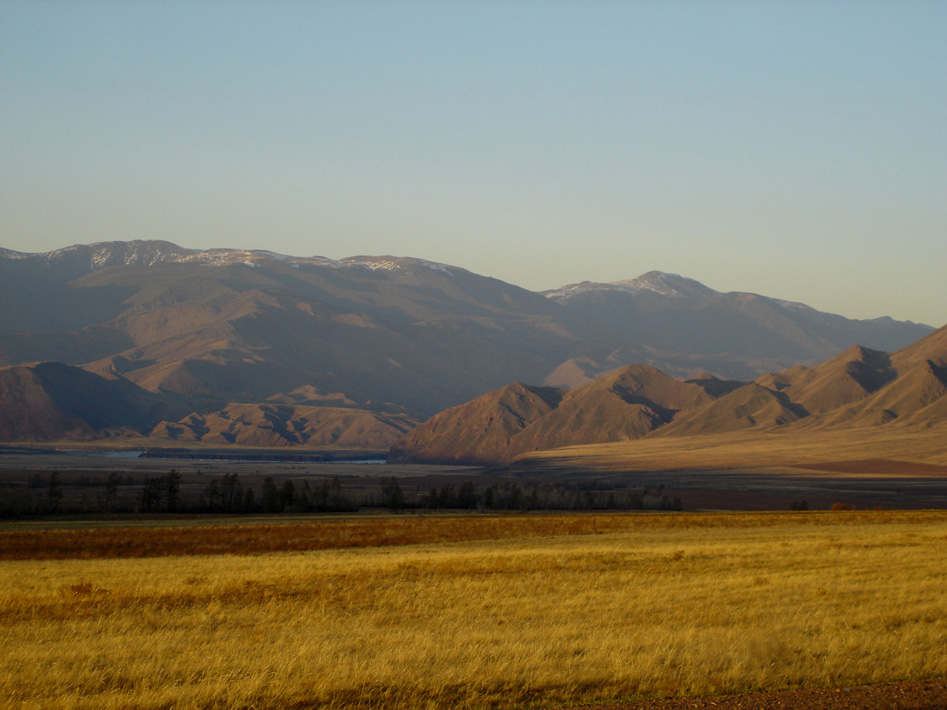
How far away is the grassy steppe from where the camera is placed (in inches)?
569

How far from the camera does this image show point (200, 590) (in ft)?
83.5

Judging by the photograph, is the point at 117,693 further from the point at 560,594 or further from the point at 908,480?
the point at 908,480

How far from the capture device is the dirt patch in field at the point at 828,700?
525 inches

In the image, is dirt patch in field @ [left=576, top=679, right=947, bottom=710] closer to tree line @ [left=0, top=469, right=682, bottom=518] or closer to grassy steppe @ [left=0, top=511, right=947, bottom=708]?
grassy steppe @ [left=0, top=511, right=947, bottom=708]

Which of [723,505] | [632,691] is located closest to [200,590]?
[632,691]

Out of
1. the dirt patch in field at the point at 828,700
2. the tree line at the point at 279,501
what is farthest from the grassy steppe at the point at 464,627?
the tree line at the point at 279,501

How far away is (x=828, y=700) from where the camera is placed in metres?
13.7

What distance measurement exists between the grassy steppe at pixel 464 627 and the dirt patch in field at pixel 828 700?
663 millimetres

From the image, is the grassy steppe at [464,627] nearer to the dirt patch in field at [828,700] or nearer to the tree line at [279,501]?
the dirt patch in field at [828,700]

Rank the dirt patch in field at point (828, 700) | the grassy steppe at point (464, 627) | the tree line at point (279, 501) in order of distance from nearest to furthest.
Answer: the dirt patch in field at point (828, 700) < the grassy steppe at point (464, 627) < the tree line at point (279, 501)

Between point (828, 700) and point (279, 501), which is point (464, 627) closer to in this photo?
point (828, 700)

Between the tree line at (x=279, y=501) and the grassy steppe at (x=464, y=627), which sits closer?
the grassy steppe at (x=464, y=627)

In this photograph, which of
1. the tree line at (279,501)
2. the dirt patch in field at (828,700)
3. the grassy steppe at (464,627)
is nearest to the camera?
the dirt patch in field at (828,700)

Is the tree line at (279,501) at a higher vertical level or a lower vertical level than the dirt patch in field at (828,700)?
lower
